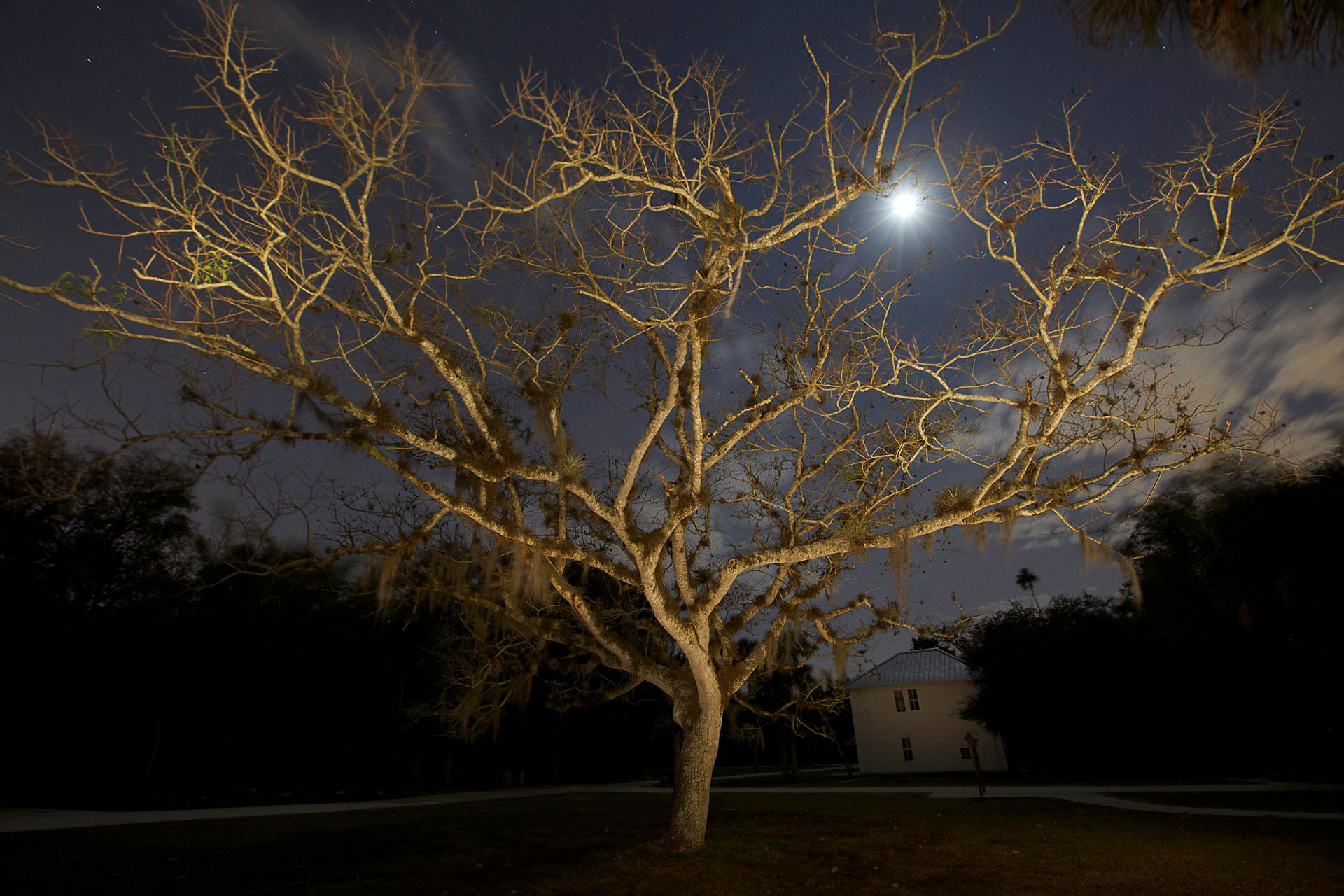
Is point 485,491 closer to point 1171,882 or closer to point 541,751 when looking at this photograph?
point 1171,882

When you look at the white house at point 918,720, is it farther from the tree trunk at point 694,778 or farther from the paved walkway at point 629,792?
the tree trunk at point 694,778

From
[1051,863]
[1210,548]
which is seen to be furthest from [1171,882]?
[1210,548]

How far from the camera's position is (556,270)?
21.4 ft

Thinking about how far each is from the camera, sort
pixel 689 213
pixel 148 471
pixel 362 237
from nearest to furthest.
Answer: pixel 362 237 → pixel 689 213 → pixel 148 471

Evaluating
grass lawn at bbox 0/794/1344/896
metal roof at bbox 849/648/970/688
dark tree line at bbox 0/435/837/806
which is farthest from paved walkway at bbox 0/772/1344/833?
metal roof at bbox 849/648/970/688

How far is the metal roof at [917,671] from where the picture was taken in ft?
87.2

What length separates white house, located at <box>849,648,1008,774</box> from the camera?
2559 cm

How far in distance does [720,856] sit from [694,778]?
760 millimetres

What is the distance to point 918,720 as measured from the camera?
1056 inches

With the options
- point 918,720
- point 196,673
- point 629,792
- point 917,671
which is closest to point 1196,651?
point 918,720

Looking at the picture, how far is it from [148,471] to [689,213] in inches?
506

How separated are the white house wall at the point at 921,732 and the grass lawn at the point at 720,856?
51.0ft

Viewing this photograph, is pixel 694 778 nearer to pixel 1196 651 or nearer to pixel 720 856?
pixel 720 856


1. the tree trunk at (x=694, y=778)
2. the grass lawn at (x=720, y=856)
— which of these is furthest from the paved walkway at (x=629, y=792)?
the tree trunk at (x=694, y=778)
